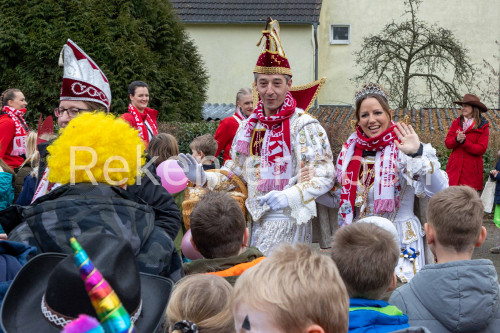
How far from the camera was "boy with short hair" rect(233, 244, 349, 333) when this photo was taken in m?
1.78

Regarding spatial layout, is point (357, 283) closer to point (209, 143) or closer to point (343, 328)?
point (343, 328)

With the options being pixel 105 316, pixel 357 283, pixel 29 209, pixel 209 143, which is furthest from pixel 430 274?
pixel 209 143

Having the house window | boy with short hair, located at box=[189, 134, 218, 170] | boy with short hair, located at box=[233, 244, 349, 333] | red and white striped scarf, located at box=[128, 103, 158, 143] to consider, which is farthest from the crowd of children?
the house window

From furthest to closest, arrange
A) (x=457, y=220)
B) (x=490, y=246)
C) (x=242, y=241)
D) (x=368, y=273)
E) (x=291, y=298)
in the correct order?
(x=490, y=246) → (x=242, y=241) → (x=457, y=220) → (x=368, y=273) → (x=291, y=298)

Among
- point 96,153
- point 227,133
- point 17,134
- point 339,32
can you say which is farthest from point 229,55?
point 96,153

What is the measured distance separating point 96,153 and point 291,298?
4.59 feet

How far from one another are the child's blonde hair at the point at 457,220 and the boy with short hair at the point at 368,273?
14.5 inches

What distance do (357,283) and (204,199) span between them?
3.38 ft

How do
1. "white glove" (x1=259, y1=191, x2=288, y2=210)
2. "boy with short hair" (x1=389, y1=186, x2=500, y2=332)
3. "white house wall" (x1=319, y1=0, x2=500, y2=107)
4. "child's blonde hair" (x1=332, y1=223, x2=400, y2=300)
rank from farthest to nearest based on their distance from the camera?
"white house wall" (x1=319, y1=0, x2=500, y2=107) → "white glove" (x1=259, y1=191, x2=288, y2=210) → "boy with short hair" (x1=389, y1=186, x2=500, y2=332) → "child's blonde hair" (x1=332, y1=223, x2=400, y2=300)

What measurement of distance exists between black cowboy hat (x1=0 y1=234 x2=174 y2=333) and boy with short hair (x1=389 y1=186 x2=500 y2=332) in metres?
1.17

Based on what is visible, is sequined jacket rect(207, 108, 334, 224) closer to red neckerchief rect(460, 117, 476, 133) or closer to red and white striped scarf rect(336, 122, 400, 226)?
red and white striped scarf rect(336, 122, 400, 226)

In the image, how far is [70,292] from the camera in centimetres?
188

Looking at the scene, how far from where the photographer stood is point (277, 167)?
4.51 m

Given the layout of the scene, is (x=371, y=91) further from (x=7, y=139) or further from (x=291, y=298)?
(x=7, y=139)
